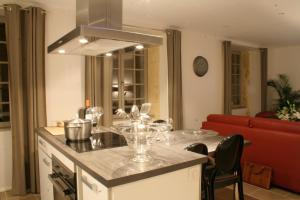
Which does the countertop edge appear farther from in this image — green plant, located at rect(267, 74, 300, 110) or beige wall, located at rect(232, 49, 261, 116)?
green plant, located at rect(267, 74, 300, 110)

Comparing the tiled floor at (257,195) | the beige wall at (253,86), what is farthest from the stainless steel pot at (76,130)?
the beige wall at (253,86)

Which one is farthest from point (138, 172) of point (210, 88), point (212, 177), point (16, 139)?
point (210, 88)

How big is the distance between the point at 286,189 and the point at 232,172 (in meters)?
1.43

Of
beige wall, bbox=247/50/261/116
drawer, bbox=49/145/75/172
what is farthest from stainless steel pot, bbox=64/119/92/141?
beige wall, bbox=247/50/261/116

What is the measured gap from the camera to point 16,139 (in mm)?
3312

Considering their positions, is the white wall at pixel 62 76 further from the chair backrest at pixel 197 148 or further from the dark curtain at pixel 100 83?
the chair backrest at pixel 197 148

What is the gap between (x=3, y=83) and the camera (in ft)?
11.6

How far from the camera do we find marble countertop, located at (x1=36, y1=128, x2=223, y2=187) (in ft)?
4.70

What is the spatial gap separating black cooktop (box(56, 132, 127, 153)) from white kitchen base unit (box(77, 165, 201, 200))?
1.03ft

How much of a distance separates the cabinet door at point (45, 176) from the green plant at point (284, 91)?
6.03 meters

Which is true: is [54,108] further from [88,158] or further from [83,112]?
[88,158]

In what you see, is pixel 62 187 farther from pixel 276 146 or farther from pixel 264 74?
pixel 264 74

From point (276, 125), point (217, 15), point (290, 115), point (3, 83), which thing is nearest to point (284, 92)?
point (290, 115)

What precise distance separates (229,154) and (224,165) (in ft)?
0.36
